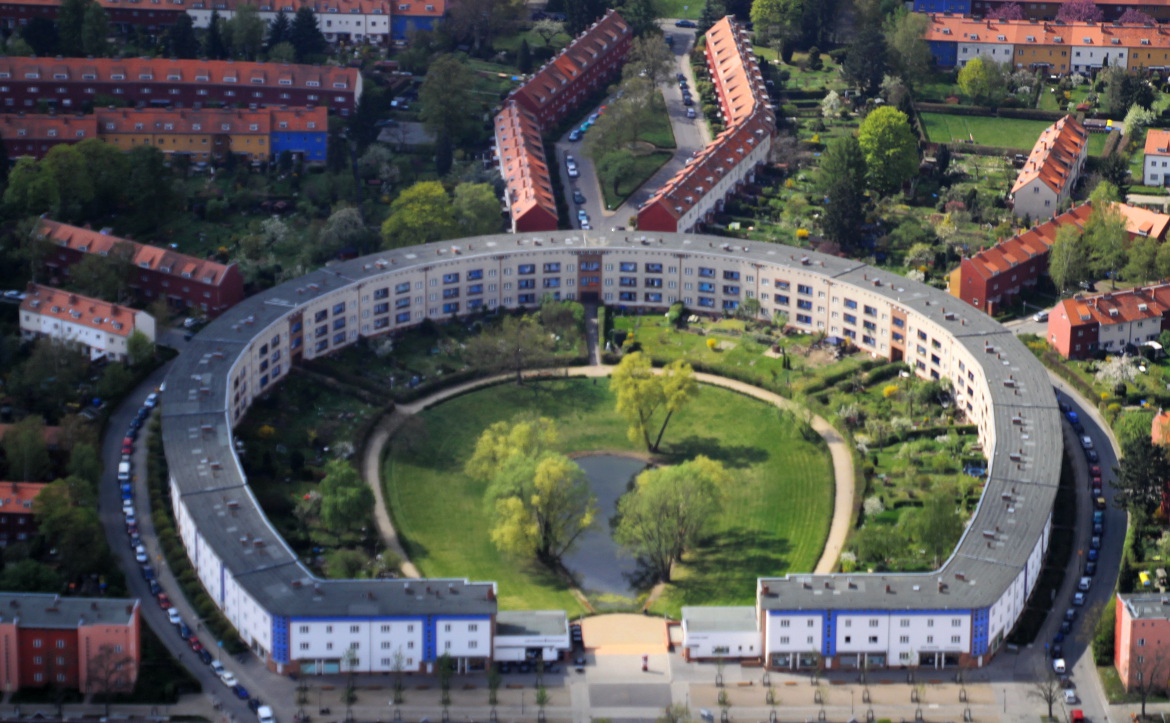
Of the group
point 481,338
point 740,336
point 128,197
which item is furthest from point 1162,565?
point 128,197

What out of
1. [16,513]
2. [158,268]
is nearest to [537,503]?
[16,513]

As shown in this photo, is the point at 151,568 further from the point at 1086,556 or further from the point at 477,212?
the point at 1086,556

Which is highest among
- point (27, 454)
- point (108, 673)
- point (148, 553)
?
point (27, 454)

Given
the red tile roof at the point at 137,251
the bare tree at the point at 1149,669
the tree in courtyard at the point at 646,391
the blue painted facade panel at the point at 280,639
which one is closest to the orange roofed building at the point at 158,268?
the red tile roof at the point at 137,251

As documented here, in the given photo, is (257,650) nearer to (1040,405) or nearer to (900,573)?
(900,573)

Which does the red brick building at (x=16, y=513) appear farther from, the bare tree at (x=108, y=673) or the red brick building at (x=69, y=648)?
the bare tree at (x=108, y=673)

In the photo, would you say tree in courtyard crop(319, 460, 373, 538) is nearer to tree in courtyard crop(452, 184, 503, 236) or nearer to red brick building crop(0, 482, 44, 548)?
red brick building crop(0, 482, 44, 548)

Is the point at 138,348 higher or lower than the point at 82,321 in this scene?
lower
